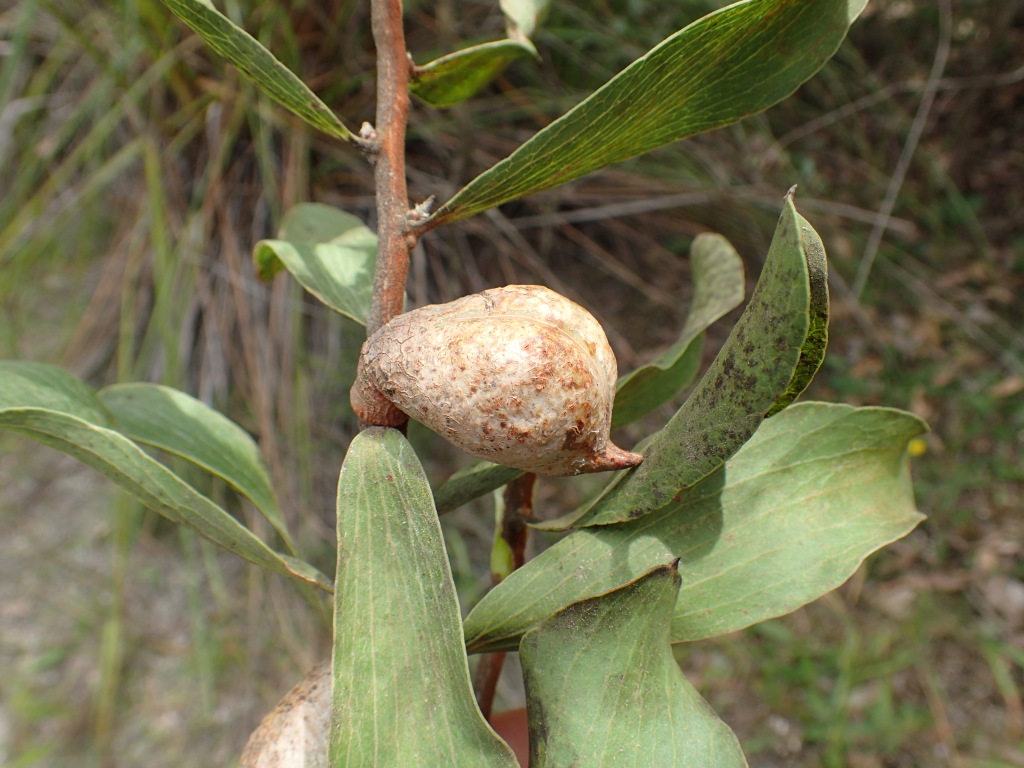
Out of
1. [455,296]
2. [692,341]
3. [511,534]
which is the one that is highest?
A: [692,341]

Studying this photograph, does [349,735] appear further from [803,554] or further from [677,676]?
[803,554]

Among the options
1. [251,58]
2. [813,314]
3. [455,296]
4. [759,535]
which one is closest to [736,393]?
[813,314]

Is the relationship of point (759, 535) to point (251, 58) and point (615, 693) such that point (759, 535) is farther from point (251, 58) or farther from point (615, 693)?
point (251, 58)

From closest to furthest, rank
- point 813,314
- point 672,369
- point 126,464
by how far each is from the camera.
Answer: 1. point 813,314
2. point 126,464
3. point 672,369

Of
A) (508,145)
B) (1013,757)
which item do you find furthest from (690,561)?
(1013,757)

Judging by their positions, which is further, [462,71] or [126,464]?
[462,71]

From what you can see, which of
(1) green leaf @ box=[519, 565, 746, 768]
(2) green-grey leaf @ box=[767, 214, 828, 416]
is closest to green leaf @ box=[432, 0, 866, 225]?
(2) green-grey leaf @ box=[767, 214, 828, 416]

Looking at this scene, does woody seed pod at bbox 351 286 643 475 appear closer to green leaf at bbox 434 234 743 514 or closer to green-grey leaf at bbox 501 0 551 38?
green leaf at bbox 434 234 743 514
